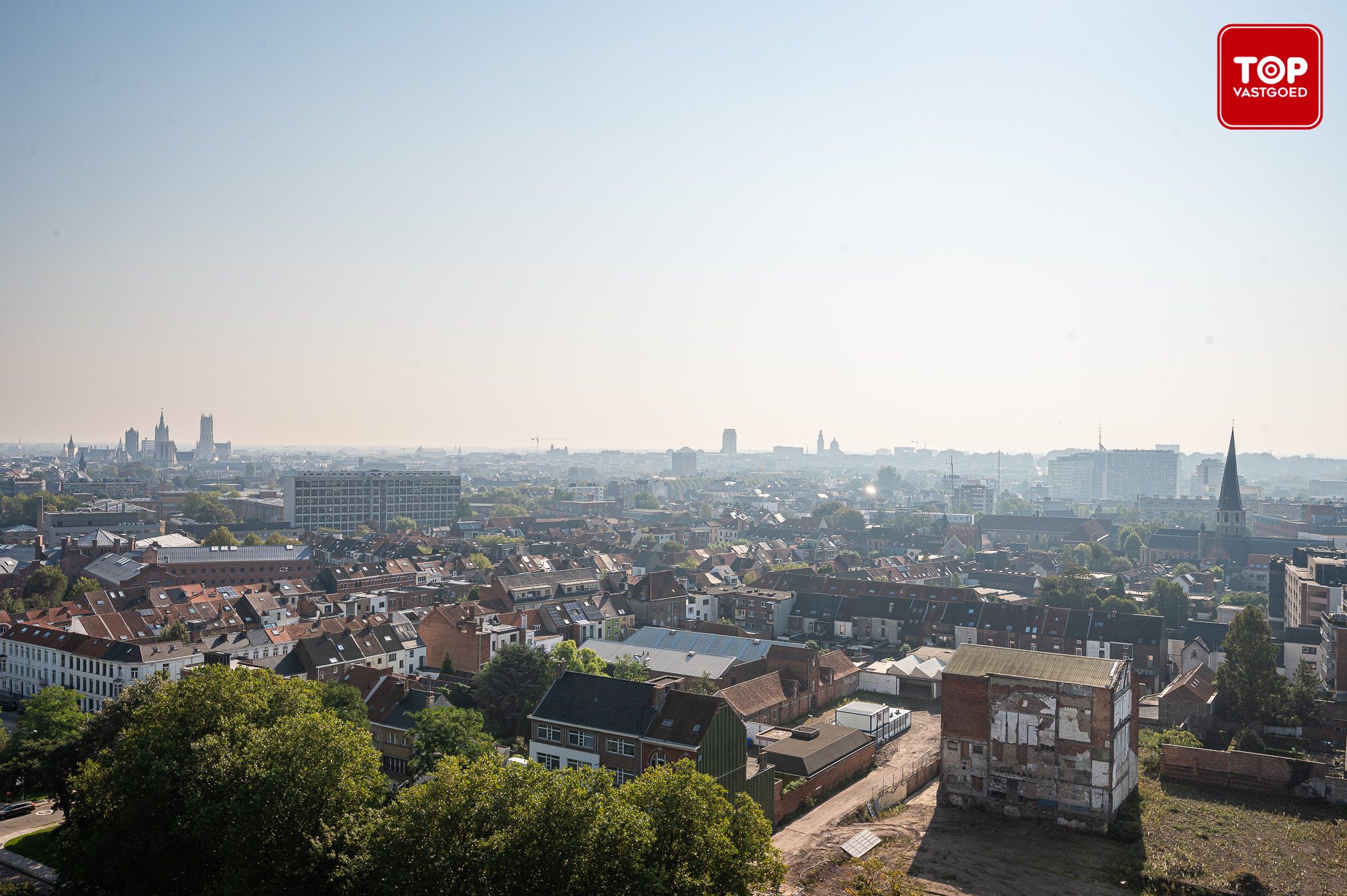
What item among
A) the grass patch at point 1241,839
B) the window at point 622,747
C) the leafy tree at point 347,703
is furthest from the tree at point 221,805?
the grass patch at point 1241,839

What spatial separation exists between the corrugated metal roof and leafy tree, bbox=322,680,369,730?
24.6 m

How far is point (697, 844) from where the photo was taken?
865 inches

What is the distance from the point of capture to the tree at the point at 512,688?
4497 cm

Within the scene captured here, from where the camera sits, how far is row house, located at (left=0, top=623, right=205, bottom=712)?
166 feet

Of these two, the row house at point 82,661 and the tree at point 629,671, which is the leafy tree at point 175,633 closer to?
the row house at point 82,661

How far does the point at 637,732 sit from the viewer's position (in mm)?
35875

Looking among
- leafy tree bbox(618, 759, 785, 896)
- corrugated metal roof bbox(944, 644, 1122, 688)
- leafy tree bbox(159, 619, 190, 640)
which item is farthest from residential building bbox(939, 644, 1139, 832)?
leafy tree bbox(159, 619, 190, 640)

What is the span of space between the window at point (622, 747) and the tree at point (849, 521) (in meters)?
116

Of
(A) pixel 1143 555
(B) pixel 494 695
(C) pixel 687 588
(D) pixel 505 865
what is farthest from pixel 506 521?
(D) pixel 505 865

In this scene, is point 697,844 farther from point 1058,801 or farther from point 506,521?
point 506,521

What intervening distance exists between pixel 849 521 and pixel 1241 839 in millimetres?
118641

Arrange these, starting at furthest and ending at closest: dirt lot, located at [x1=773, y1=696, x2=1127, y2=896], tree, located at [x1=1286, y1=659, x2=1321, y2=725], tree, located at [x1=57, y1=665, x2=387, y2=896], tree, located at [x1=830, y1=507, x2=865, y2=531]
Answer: tree, located at [x1=830, y1=507, x2=865, y2=531] < tree, located at [x1=1286, y1=659, x2=1321, y2=725] < dirt lot, located at [x1=773, y1=696, x2=1127, y2=896] < tree, located at [x1=57, y1=665, x2=387, y2=896]

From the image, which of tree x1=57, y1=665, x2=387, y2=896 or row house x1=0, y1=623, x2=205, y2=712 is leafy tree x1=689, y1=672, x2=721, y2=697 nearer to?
tree x1=57, y1=665, x2=387, y2=896

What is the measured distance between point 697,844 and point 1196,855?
2136cm
